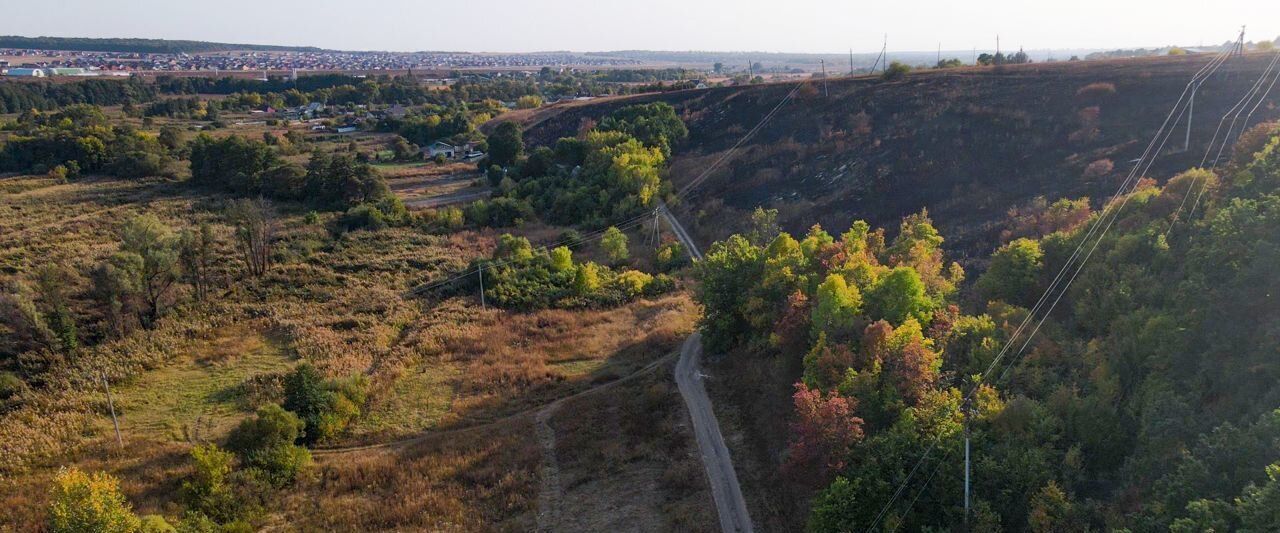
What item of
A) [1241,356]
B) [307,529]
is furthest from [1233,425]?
[307,529]

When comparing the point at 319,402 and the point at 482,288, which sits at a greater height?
the point at 482,288

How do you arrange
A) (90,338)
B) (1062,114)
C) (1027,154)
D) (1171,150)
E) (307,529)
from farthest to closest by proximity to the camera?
1. (1062,114)
2. (1027,154)
3. (1171,150)
4. (90,338)
5. (307,529)

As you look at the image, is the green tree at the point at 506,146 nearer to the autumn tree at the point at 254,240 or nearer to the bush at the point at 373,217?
the bush at the point at 373,217

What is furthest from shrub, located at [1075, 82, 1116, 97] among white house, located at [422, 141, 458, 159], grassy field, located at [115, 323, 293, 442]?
white house, located at [422, 141, 458, 159]

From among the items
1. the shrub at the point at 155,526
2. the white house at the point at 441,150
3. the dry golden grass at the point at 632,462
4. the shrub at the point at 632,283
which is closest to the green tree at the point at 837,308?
the dry golden grass at the point at 632,462

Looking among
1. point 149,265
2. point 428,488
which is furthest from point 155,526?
point 149,265

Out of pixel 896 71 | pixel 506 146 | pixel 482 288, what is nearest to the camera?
pixel 482 288

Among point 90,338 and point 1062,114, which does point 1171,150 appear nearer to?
point 1062,114

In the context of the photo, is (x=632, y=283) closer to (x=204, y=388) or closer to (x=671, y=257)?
(x=671, y=257)
